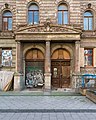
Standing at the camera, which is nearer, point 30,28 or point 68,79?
point 30,28

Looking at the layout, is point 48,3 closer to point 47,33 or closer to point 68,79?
point 47,33

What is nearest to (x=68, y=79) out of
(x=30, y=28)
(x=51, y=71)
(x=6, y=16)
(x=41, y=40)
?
(x=51, y=71)

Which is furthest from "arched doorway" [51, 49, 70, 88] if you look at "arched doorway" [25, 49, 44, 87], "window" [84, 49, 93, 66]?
"window" [84, 49, 93, 66]

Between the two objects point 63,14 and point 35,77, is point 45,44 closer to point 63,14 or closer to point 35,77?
point 35,77

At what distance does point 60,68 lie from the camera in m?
21.7

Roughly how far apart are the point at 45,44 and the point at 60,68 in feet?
9.73

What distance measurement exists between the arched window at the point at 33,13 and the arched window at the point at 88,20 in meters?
5.06

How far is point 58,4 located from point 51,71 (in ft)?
22.9

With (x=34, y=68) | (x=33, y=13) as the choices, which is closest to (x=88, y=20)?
(x=33, y=13)

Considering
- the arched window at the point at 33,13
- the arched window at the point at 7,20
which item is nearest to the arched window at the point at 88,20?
the arched window at the point at 33,13

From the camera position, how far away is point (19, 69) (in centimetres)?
2030

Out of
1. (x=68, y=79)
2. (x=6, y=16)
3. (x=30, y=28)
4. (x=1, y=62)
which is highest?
(x=6, y=16)

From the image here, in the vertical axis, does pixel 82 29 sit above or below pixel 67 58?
above

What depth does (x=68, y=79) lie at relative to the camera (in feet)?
70.9
